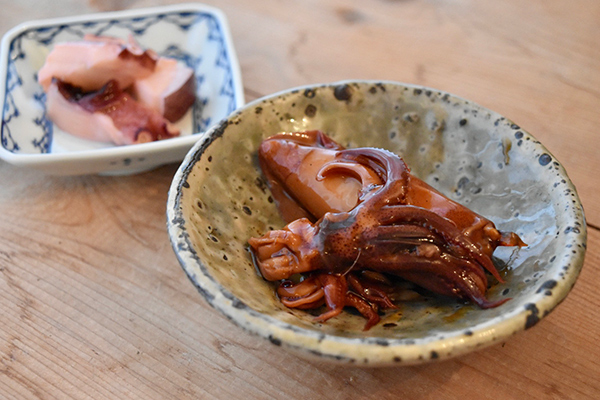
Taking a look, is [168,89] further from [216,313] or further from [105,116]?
[216,313]

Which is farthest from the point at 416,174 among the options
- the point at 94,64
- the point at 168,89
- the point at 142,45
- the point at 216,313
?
the point at 142,45

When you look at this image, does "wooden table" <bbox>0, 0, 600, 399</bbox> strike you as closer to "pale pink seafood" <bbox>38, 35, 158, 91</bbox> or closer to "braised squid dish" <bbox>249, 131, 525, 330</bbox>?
"braised squid dish" <bbox>249, 131, 525, 330</bbox>

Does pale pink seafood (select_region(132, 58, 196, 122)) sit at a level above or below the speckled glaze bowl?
below

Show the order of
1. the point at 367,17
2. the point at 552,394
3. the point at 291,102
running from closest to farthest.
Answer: the point at 552,394
the point at 291,102
the point at 367,17

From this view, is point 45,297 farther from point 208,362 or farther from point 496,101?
point 496,101

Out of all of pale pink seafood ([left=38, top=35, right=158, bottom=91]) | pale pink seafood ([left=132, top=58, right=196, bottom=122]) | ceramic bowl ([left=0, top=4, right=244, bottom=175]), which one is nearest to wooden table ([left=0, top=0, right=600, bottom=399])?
ceramic bowl ([left=0, top=4, right=244, bottom=175])

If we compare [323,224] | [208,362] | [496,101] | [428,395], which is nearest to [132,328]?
[208,362]

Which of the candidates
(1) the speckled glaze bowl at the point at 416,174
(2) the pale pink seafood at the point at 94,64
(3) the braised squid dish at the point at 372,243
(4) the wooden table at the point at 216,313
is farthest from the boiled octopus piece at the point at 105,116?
(3) the braised squid dish at the point at 372,243

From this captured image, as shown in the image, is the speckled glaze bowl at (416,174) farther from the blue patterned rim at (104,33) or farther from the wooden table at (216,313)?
the blue patterned rim at (104,33)
